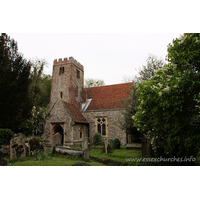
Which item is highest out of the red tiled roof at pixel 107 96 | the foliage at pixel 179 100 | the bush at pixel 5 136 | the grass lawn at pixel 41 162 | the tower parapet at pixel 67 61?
the tower parapet at pixel 67 61

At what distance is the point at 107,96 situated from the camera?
20.8 metres

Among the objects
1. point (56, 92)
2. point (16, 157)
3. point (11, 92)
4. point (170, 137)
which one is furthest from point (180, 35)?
point (56, 92)

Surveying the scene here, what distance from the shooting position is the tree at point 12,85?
11.6 metres

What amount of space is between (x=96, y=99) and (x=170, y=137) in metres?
15.4

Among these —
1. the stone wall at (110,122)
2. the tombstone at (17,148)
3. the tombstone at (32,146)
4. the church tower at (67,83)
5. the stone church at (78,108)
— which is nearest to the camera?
the tombstone at (17,148)

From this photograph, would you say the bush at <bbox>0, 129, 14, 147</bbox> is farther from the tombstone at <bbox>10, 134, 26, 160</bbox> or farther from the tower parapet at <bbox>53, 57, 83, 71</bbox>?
the tower parapet at <bbox>53, 57, 83, 71</bbox>

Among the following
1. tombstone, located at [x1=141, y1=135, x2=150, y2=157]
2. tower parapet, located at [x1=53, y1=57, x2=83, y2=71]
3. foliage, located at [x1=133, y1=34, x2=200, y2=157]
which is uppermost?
tower parapet, located at [x1=53, y1=57, x2=83, y2=71]

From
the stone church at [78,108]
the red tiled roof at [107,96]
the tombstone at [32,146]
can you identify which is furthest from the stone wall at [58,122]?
the tombstone at [32,146]

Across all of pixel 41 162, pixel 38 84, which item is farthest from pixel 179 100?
pixel 38 84

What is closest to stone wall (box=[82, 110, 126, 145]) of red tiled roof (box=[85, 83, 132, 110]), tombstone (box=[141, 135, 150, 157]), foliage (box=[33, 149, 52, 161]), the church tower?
red tiled roof (box=[85, 83, 132, 110])

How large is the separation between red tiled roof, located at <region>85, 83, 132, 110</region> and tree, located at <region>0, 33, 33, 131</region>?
890 centimetres

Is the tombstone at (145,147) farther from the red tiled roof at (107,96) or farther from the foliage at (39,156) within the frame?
the red tiled roof at (107,96)

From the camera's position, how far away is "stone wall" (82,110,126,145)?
17.7 metres

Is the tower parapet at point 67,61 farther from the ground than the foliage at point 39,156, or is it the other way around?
the tower parapet at point 67,61
